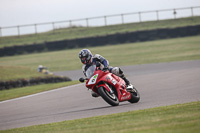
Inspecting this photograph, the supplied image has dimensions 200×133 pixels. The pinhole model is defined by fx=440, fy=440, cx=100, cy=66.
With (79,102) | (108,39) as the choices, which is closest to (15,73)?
(79,102)

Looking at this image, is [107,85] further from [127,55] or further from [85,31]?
[85,31]

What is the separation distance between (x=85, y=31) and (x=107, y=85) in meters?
35.1

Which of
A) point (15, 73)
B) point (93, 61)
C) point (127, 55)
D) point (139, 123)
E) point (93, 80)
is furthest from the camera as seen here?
point (127, 55)

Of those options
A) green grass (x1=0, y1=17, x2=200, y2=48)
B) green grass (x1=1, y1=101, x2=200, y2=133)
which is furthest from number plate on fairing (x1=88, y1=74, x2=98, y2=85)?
green grass (x1=0, y1=17, x2=200, y2=48)

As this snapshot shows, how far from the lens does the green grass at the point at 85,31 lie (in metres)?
41.1

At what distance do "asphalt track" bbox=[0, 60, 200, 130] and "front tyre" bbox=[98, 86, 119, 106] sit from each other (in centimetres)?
16

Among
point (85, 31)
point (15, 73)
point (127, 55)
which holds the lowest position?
point (127, 55)

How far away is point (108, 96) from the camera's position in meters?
9.66

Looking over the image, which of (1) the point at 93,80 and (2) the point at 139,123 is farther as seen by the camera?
(1) the point at 93,80

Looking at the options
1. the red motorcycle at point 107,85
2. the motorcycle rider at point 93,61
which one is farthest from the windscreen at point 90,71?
the motorcycle rider at point 93,61

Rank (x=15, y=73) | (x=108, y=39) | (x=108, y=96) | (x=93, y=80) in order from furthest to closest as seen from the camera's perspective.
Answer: (x=108, y=39) → (x=15, y=73) → (x=93, y=80) → (x=108, y=96)

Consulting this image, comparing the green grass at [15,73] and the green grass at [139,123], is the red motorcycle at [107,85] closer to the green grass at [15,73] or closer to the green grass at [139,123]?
the green grass at [139,123]

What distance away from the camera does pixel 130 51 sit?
33406mm

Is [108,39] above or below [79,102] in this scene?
above
